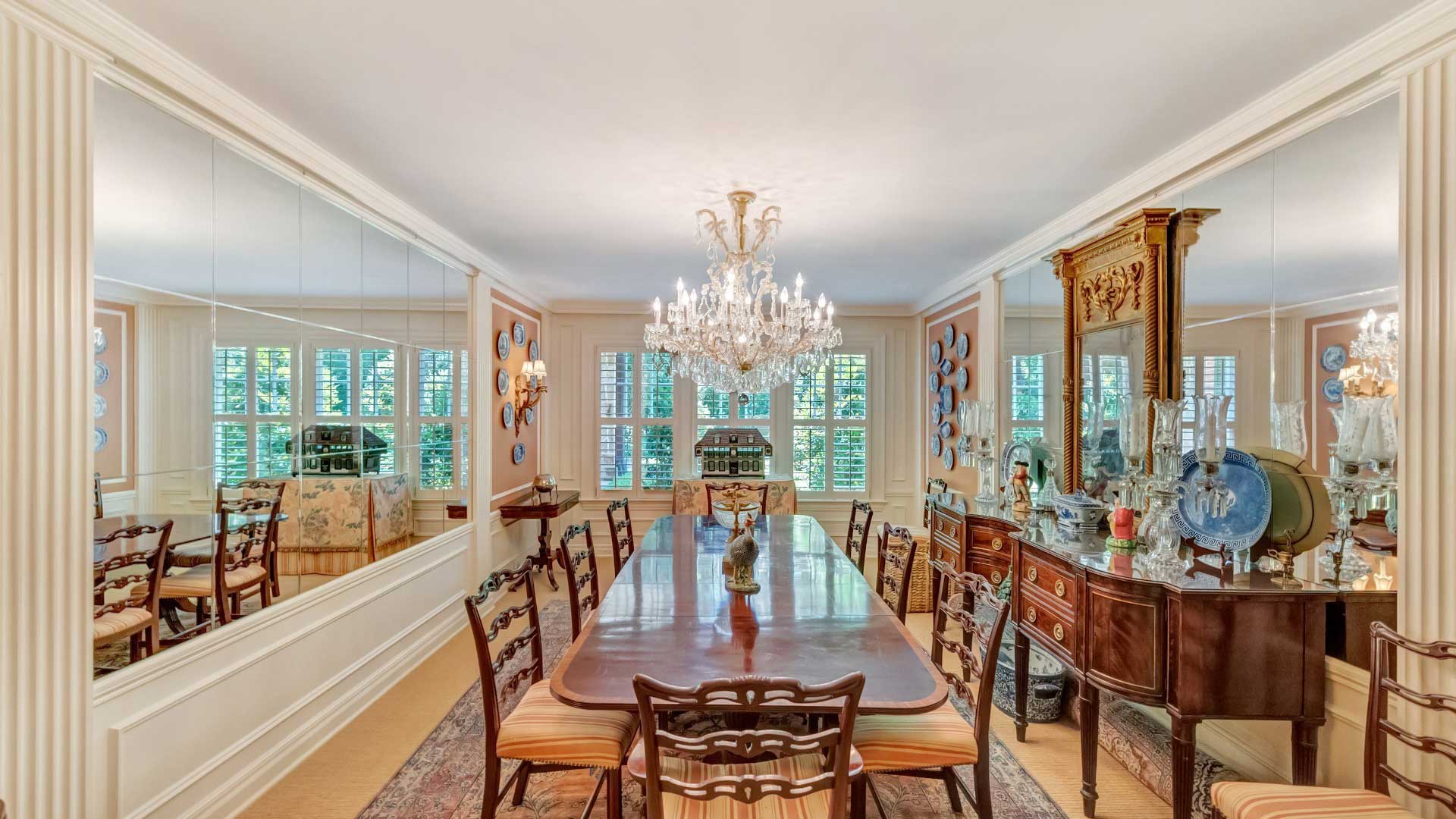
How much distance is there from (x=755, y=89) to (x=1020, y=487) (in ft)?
8.48

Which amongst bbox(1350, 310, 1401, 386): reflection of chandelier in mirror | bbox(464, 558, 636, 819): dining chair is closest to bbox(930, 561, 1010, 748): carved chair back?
bbox(464, 558, 636, 819): dining chair

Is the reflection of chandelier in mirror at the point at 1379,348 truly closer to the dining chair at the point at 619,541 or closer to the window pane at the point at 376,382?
the dining chair at the point at 619,541

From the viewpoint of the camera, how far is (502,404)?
16.4ft

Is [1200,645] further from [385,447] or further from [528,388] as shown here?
[528,388]

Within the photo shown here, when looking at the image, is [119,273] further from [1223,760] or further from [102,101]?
[1223,760]

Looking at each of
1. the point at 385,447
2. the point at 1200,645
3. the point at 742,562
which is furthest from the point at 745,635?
the point at 385,447

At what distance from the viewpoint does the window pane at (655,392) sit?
6.36m

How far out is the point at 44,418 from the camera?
64.0 inches

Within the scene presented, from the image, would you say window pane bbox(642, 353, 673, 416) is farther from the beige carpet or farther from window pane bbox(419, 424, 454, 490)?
the beige carpet

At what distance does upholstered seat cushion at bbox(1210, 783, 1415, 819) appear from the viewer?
156 centimetres

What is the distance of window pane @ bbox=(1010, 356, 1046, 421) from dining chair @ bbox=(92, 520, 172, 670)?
3.93 meters

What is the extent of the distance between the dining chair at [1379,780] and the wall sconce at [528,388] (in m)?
4.86

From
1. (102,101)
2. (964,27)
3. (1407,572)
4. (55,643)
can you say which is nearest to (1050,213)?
(964,27)

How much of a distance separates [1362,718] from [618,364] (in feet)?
18.2
